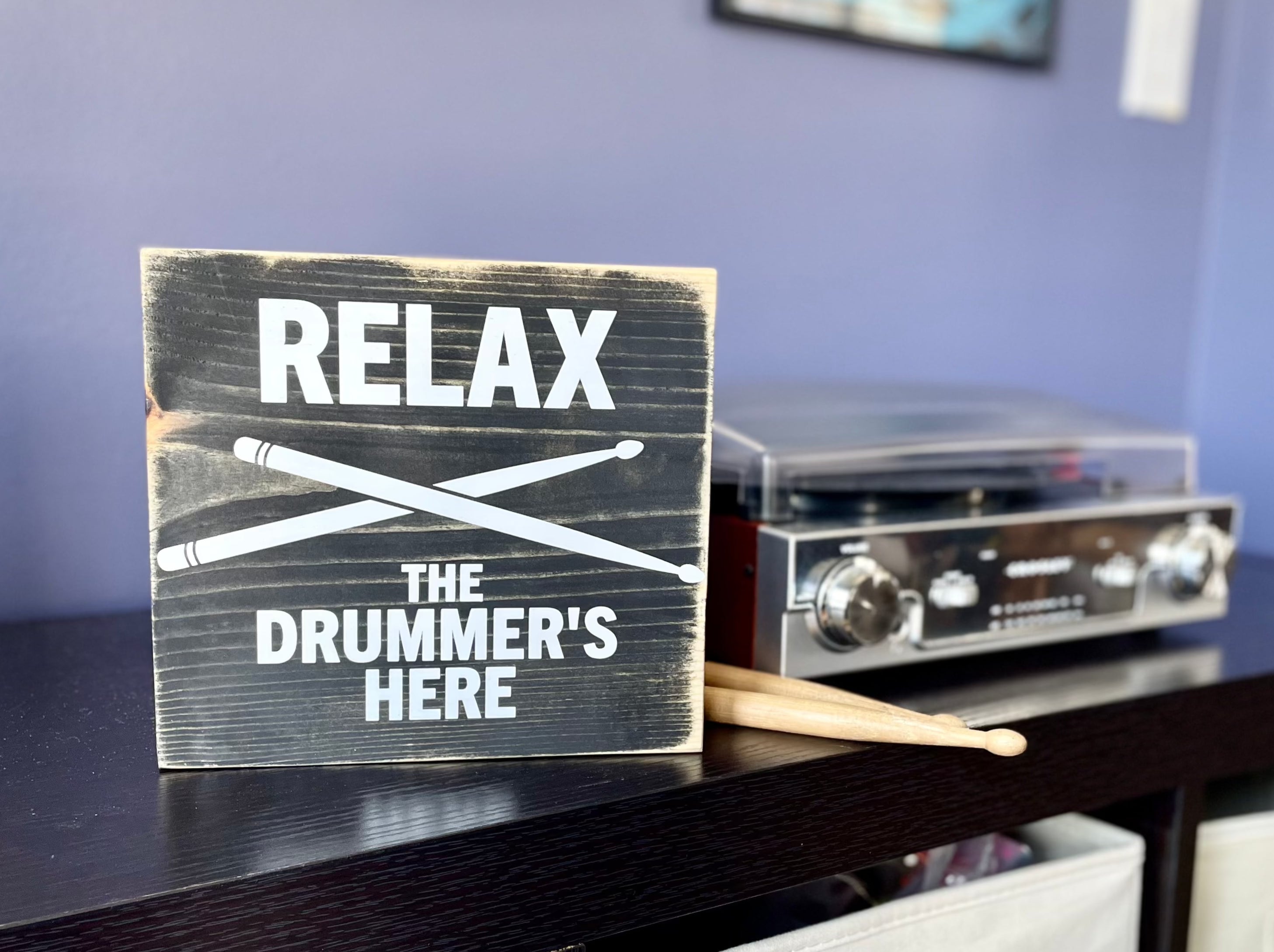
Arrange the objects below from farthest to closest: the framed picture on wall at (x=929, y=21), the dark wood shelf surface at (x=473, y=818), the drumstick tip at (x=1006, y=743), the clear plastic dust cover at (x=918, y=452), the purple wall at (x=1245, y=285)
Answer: the purple wall at (x=1245, y=285) < the framed picture on wall at (x=929, y=21) < the clear plastic dust cover at (x=918, y=452) < the drumstick tip at (x=1006, y=743) < the dark wood shelf surface at (x=473, y=818)

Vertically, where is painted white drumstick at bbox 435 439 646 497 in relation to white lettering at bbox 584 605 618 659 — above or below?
above

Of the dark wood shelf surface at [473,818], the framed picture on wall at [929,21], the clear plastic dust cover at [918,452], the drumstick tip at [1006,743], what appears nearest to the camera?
the dark wood shelf surface at [473,818]

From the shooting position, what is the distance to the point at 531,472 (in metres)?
0.48

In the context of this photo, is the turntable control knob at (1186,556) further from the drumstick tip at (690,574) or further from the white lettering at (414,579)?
the white lettering at (414,579)

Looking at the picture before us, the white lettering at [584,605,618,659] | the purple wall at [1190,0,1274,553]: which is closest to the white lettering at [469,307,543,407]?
the white lettering at [584,605,618,659]

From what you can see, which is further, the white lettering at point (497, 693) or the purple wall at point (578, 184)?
the purple wall at point (578, 184)

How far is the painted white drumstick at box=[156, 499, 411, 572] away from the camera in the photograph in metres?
0.46

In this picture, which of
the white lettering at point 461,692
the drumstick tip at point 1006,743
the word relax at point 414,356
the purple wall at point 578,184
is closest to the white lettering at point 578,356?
the word relax at point 414,356

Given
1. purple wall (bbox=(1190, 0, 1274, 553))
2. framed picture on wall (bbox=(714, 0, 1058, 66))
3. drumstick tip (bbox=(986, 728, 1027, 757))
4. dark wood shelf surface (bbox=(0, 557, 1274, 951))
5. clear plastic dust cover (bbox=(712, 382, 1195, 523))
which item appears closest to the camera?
dark wood shelf surface (bbox=(0, 557, 1274, 951))

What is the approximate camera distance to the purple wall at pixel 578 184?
74 centimetres

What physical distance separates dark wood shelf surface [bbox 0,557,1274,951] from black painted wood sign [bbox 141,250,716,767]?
0.10 ft

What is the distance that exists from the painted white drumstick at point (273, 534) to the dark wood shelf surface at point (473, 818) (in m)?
0.10

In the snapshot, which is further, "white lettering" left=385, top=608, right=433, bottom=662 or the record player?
the record player

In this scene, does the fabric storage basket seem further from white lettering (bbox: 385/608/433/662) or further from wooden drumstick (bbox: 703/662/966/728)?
white lettering (bbox: 385/608/433/662)
